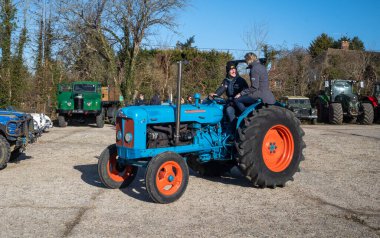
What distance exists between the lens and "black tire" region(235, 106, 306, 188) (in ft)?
21.7

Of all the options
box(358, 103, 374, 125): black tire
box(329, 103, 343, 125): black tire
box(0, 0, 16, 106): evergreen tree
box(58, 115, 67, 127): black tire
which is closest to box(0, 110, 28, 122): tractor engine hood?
box(0, 0, 16, 106): evergreen tree

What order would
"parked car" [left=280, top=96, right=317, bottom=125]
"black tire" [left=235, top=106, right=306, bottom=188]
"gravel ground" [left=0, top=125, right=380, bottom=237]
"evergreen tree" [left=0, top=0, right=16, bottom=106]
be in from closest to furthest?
"gravel ground" [left=0, top=125, right=380, bottom=237], "black tire" [left=235, top=106, right=306, bottom=188], "evergreen tree" [left=0, top=0, right=16, bottom=106], "parked car" [left=280, top=96, right=317, bottom=125]

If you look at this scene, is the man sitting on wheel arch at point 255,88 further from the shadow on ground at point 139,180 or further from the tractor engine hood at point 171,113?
the shadow on ground at point 139,180

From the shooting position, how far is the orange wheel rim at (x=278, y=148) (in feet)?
23.5

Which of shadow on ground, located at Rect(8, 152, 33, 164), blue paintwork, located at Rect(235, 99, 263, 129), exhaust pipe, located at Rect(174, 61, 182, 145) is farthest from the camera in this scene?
shadow on ground, located at Rect(8, 152, 33, 164)

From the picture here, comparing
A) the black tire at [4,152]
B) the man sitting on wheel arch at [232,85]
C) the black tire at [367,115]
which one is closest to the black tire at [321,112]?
the black tire at [367,115]

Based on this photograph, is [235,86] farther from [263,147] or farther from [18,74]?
[18,74]

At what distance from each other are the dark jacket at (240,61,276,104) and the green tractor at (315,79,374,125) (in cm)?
1652

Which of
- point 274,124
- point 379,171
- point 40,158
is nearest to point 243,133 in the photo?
point 274,124

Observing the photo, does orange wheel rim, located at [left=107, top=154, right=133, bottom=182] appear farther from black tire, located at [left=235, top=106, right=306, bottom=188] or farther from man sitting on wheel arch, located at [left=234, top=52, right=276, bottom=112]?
man sitting on wheel arch, located at [left=234, top=52, right=276, bottom=112]

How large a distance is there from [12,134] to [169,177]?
14.0 feet

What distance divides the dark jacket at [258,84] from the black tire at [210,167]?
1.36 m

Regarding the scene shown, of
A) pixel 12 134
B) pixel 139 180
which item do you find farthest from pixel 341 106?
pixel 12 134

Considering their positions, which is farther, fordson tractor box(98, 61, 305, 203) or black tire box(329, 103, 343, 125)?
black tire box(329, 103, 343, 125)
